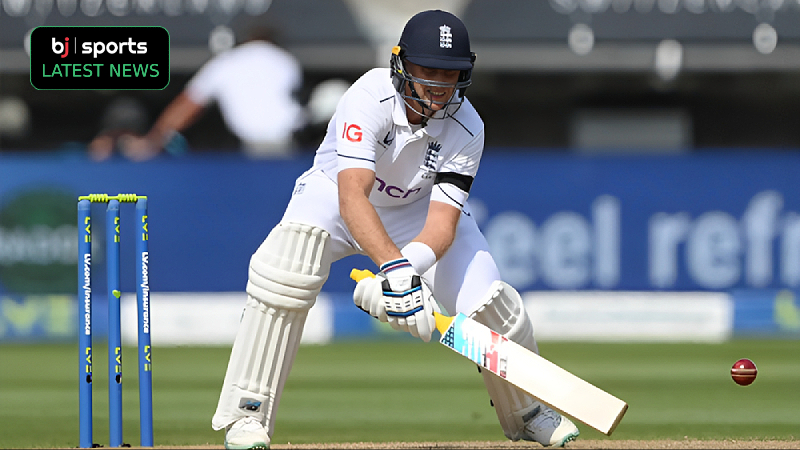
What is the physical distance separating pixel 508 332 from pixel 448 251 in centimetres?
35

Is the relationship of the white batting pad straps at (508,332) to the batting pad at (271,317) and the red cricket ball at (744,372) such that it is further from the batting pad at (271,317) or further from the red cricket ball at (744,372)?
the red cricket ball at (744,372)

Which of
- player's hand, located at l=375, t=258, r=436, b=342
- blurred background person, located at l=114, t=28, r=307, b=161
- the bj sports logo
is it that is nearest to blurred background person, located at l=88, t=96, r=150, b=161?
blurred background person, located at l=114, t=28, r=307, b=161

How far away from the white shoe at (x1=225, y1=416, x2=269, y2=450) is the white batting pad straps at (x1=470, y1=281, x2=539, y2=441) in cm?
77

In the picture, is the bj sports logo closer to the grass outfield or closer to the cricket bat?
the grass outfield

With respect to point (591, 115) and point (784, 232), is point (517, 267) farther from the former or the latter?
point (591, 115)

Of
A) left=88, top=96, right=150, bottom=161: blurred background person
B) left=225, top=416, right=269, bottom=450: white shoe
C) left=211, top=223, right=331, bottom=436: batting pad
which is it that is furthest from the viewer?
left=88, top=96, right=150, bottom=161: blurred background person

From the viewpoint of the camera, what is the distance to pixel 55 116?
1350cm

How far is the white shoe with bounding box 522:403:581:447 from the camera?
14.1 feet

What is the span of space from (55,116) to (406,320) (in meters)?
10.4

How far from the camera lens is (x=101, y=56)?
29.3 ft

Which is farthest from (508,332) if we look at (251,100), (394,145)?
(251,100)

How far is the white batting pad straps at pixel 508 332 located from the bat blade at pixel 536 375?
18 cm

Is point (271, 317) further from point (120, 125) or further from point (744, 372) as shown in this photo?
point (120, 125)

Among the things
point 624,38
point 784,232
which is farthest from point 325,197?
point 624,38
